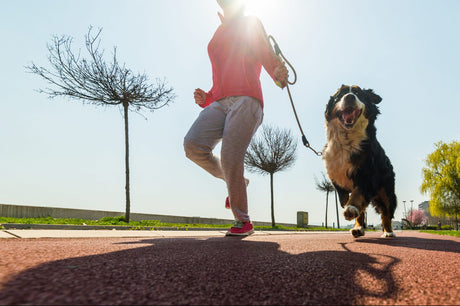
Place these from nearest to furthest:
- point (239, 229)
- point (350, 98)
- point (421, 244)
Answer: point (421, 244)
point (239, 229)
point (350, 98)

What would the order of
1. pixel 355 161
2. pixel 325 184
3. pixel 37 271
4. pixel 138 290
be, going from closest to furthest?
pixel 138 290 < pixel 37 271 < pixel 355 161 < pixel 325 184

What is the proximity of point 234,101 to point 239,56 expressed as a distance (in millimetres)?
538

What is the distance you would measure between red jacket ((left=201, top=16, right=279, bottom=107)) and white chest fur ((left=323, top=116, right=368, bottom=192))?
1334mm

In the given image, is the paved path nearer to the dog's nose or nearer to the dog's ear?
the dog's nose

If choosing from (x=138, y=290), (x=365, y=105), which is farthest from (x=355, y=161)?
(x=138, y=290)

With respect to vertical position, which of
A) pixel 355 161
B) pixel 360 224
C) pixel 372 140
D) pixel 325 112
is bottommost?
pixel 360 224

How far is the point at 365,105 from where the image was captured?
4.19 m

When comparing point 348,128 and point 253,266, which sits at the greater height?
point 348,128

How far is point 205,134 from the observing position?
3389 millimetres

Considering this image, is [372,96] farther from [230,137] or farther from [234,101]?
[230,137]

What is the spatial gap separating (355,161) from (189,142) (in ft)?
6.85

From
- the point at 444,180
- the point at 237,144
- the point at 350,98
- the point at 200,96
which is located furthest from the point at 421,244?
the point at 444,180

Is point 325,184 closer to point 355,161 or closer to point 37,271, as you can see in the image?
point 355,161

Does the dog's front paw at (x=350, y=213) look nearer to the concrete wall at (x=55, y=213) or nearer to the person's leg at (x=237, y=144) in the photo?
the person's leg at (x=237, y=144)
